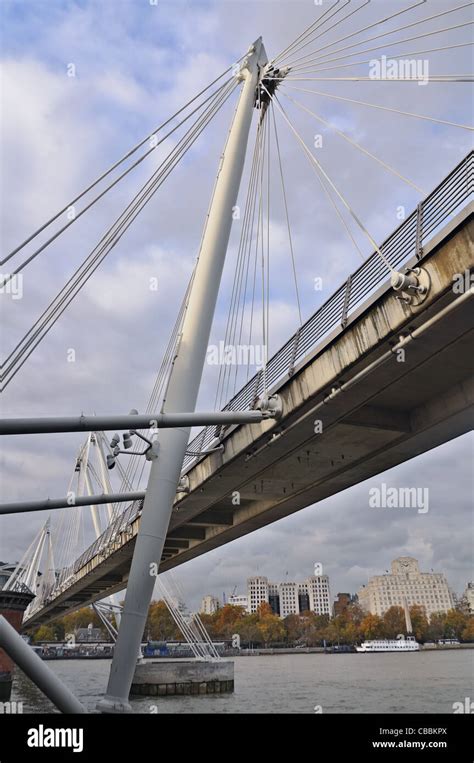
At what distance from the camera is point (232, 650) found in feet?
374

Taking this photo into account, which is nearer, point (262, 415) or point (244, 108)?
point (262, 415)

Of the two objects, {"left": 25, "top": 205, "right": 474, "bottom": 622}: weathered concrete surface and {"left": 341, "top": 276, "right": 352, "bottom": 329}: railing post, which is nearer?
{"left": 25, "top": 205, "right": 474, "bottom": 622}: weathered concrete surface

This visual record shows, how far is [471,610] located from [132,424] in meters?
132

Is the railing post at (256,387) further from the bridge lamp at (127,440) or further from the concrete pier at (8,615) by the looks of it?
the concrete pier at (8,615)

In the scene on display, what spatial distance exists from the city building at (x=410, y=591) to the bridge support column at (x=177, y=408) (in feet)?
445

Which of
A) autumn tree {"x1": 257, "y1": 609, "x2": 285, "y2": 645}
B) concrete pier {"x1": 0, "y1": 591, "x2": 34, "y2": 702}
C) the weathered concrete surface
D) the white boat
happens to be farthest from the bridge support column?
autumn tree {"x1": 257, "y1": 609, "x2": 285, "y2": 645}

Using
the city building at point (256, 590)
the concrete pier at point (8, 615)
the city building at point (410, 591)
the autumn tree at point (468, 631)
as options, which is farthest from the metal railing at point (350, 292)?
the city building at point (256, 590)

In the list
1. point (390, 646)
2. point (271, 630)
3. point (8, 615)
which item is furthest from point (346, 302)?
point (271, 630)

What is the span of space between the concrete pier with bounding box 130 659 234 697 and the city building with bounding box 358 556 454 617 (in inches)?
4322

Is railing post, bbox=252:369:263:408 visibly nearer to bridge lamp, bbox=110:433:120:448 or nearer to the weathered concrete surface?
the weathered concrete surface

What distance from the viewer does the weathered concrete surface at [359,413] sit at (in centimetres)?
Result: 1199

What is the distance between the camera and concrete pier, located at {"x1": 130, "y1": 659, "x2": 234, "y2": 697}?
37750mm
